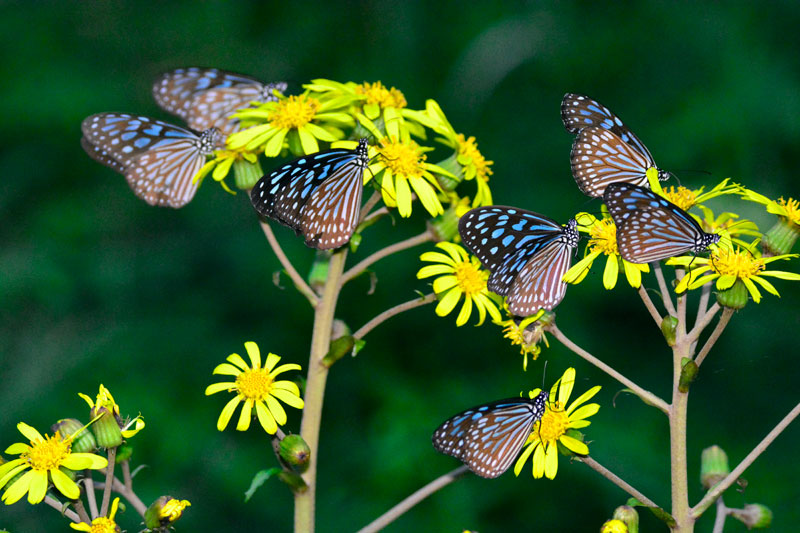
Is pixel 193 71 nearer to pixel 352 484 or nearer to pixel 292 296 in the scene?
pixel 292 296

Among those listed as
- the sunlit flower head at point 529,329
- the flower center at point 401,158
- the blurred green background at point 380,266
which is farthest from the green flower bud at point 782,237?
the blurred green background at point 380,266

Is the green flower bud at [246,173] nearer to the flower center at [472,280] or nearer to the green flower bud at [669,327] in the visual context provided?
the flower center at [472,280]

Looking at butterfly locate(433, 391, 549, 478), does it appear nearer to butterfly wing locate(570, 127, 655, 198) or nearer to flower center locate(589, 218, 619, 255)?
flower center locate(589, 218, 619, 255)

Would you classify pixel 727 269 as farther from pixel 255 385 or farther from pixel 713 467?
pixel 255 385

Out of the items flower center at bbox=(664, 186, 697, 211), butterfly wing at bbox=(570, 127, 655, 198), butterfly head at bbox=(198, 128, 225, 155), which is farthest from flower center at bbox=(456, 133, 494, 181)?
butterfly head at bbox=(198, 128, 225, 155)

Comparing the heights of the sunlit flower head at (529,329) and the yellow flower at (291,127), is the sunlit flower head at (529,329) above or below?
below

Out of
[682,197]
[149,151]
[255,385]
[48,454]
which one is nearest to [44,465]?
[48,454]

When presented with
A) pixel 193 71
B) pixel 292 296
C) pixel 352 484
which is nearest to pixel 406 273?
pixel 292 296

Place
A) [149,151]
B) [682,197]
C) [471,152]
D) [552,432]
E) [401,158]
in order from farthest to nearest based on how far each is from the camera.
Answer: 1. [149,151]
2. [471,152]
3. [401,158]
4. [682,197]
5. [552,432]
